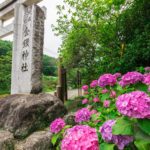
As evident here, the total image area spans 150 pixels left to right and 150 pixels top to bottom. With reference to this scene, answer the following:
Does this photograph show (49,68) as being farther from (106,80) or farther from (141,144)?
(141,144)

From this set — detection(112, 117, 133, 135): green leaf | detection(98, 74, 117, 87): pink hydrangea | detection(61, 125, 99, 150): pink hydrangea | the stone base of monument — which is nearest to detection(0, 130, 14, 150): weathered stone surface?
the stone base of monument

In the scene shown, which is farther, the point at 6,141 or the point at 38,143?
the point at 6,141

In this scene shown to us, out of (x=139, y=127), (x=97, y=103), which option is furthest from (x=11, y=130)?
(x=139, y=127)

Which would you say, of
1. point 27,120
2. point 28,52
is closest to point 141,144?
point 27,120

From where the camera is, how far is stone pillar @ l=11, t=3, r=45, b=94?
681 cm

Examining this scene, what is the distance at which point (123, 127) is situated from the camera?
1.48 metres

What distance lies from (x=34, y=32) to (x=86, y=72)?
5672 mm

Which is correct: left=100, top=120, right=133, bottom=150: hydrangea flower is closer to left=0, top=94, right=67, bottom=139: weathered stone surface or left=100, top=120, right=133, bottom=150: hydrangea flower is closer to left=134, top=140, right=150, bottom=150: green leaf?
left=134, top=140, right=150, bottom=150: green leaf

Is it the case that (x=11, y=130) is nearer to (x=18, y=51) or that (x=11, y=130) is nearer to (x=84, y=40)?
(x=18, y=51)

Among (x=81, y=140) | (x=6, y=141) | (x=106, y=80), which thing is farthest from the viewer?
(x=6, y=141)

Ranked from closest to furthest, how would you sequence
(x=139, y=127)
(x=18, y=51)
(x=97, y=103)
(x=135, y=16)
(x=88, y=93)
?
(x=139, y=127), (x=97, y=103), (x=88, y=93), (x=18, y=51), (x=135, y=16)

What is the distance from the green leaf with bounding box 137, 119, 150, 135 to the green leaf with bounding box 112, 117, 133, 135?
52 millimetres

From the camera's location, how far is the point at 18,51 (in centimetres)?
740

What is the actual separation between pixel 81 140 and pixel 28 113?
425cm
